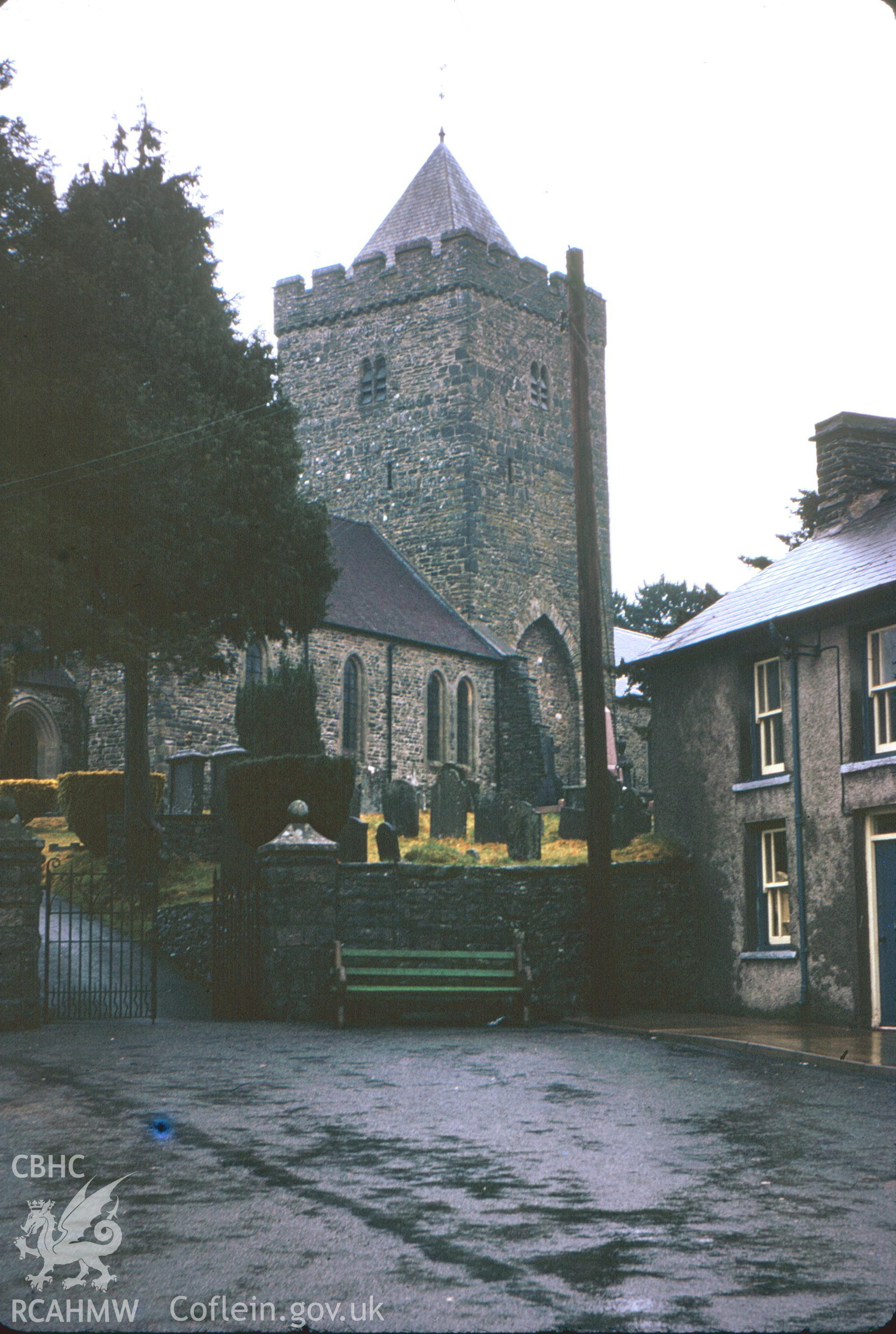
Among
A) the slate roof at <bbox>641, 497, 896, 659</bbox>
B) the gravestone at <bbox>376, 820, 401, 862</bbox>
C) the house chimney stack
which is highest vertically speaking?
the house chimney stack

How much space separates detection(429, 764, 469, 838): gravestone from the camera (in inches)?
933

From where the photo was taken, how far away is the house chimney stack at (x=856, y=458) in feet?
67.7

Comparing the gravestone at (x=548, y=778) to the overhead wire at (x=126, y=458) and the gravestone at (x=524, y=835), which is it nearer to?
the overhead wire at (x=126, y=458)

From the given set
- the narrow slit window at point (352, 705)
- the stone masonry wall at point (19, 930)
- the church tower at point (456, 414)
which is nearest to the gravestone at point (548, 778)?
the church tower at point (456, 414)

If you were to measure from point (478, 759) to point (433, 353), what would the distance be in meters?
13.1

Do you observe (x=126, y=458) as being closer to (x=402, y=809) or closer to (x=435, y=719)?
(x=402, y=809)

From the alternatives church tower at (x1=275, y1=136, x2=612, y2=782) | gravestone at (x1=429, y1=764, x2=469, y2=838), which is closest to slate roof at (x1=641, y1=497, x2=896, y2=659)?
gravestone at (x1=429, y1=764, x2=469, y2=838)

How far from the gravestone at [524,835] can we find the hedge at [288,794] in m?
2.49

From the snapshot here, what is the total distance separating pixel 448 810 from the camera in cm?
2370

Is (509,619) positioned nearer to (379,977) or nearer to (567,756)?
(567,756)

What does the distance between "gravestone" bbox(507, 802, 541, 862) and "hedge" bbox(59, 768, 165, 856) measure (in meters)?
7.90

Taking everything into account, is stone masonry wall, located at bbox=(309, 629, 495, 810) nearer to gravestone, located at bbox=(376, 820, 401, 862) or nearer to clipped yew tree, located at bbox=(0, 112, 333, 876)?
clipped yew tree, located at bbox=(0, 112, 333, 876)

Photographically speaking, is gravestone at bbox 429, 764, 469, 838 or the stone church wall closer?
gravestone at bbox 429, 764, 469, 838

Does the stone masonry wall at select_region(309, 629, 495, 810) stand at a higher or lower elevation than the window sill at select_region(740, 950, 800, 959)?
higher
